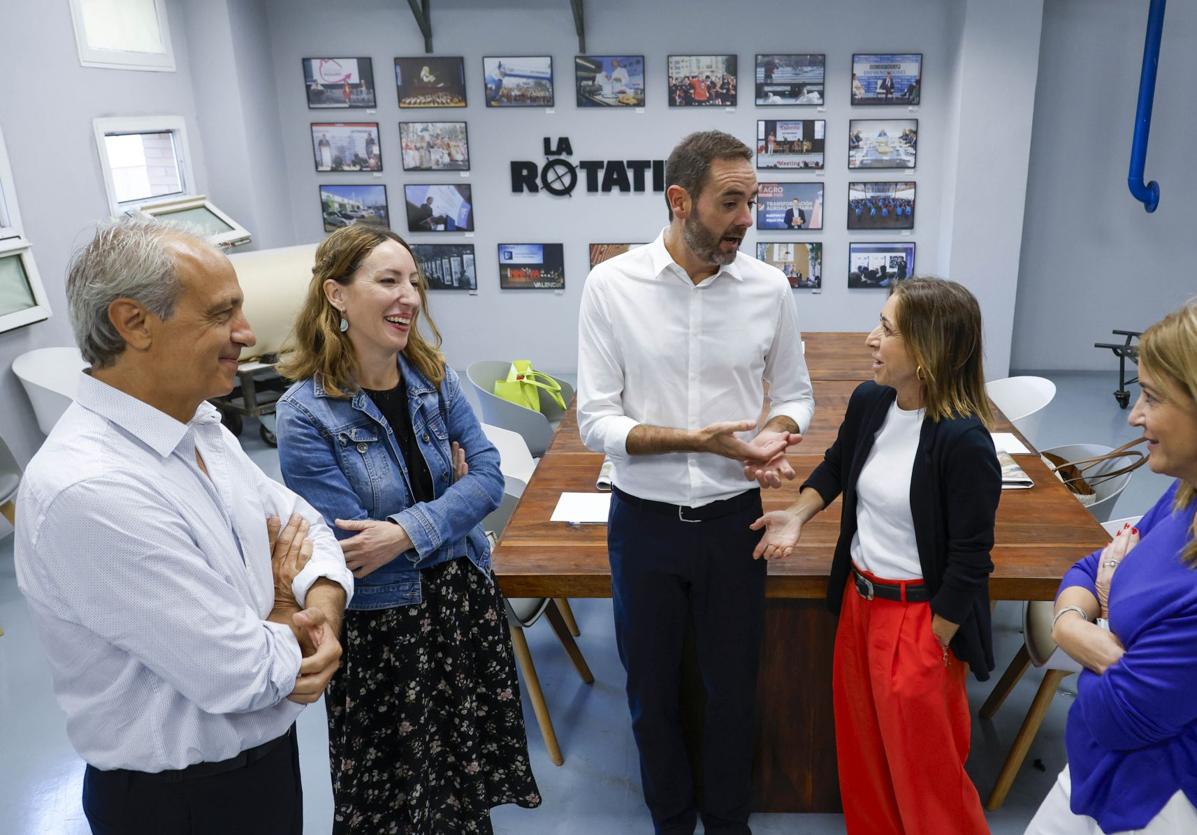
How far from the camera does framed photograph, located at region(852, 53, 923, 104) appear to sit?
6.82 m

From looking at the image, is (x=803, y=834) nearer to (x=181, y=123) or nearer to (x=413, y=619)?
(x=413, y=619)

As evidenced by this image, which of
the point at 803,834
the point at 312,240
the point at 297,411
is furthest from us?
the point at 312,240

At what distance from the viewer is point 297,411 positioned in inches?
78.7

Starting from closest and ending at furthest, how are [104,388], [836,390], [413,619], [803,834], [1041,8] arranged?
[104,388]
[413,619]
[803,834]
[836,390]
[1041,8]

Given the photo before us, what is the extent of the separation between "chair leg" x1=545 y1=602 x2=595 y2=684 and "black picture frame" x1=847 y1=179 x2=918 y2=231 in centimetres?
505

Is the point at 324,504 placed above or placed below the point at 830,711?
above

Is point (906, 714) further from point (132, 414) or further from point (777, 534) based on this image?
point (132, 414)

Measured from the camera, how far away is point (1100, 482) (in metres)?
3.44

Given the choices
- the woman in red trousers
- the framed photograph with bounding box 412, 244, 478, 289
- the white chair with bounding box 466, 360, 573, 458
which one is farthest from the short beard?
the framed photograph with bounding box 412, 244, 478, 289

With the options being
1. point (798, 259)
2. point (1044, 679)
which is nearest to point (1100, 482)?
point (1044, 679)

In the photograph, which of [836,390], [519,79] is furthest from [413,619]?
[519,79]

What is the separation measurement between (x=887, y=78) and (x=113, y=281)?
674 cm

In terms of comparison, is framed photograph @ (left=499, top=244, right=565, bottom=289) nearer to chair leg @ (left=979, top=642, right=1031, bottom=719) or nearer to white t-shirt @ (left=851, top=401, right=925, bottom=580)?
chair leg @ (left=979, top=642, right=1031, bottom=719)

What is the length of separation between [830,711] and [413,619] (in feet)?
4.36
